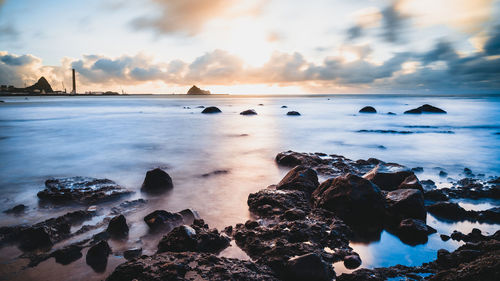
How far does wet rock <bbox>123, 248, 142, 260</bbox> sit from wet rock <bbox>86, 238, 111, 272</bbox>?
21 cm

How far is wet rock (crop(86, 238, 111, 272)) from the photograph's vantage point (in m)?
3.24

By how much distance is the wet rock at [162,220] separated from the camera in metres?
4.07

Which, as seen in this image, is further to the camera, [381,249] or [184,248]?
[381,249]

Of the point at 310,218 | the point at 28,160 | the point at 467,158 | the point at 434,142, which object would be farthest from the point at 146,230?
the point at 434,142

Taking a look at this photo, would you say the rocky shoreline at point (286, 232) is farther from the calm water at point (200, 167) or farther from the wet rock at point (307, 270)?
the calm water at point (200, 167)

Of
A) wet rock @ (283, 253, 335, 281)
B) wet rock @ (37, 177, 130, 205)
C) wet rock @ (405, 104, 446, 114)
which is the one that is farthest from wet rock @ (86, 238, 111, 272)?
wet rock @ (405, 104, 446, 114)

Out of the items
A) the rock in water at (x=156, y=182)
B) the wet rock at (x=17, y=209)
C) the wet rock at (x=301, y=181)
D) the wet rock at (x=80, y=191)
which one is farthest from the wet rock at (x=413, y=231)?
the wet rock at (x=17, y=209)

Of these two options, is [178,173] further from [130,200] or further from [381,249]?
[381,249]

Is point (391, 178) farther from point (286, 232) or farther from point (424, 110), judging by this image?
point (424, 110)

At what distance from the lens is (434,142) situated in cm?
1278

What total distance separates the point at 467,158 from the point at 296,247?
31.0 ft

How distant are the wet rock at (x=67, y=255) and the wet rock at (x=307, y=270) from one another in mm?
2523

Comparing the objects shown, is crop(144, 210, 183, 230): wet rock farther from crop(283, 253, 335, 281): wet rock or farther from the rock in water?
crop(283, 253, 335, 281): wet rock

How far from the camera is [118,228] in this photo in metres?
3.99
